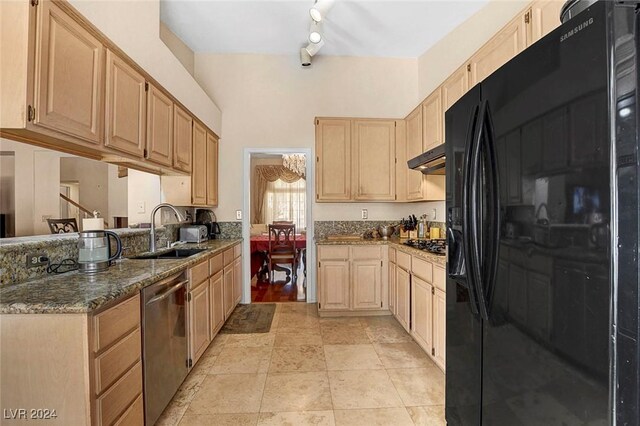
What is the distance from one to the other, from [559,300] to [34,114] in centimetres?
203

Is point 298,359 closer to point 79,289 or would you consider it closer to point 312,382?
point 312,382

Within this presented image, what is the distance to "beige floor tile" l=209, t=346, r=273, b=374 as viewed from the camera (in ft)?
6.87

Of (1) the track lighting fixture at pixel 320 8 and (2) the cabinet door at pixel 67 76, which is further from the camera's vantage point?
(1) the track lighting fixture at pixel 320 8

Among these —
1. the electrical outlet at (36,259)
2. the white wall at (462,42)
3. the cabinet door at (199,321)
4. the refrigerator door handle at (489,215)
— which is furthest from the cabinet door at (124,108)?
the white wall at (462,42)

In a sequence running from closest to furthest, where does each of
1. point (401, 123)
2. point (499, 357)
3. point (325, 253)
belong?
point (499, 357) < point (325, 253) < point (401, 123)

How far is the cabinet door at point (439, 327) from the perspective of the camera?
1.94 meters

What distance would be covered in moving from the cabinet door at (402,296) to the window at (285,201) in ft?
15.1

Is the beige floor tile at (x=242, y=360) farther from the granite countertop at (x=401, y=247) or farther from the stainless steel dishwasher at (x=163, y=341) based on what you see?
the granite countertop at (x=401, y=247)

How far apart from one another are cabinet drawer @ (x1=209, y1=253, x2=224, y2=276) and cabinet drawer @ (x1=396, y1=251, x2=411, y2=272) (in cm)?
179

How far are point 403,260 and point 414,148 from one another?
126 cm

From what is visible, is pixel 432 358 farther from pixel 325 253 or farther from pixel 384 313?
pixel 325 253

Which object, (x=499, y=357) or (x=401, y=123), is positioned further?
(x=401, y=123)

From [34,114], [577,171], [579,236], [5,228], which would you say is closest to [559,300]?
[579,236]

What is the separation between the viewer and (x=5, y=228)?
1420mm
